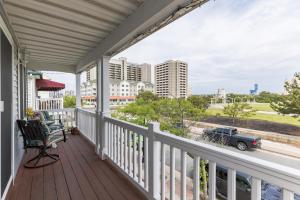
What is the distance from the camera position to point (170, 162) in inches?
67.2

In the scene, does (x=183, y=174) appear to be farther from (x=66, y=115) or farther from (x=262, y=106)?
(x=66, y=115)

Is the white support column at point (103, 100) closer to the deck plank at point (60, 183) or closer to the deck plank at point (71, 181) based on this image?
the deck plank at point (71, 181)

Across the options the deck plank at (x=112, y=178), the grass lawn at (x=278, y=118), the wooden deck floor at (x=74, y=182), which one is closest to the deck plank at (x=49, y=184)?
the wooden deck floor at (x=74, y=182)

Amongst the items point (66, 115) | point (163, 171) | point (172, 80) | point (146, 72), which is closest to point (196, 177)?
point (163, 171)

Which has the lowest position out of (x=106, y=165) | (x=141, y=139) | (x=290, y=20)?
(x=106, y=165)

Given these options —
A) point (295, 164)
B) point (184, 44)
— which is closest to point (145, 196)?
point (295, 164)

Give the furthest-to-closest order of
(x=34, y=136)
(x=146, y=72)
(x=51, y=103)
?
1. (x=51, y=103)
2. (x=146, y=72)
3. (x=34, y=136)

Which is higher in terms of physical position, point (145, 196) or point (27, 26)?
point (27, 26)

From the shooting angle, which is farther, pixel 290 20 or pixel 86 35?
pixel 86 35

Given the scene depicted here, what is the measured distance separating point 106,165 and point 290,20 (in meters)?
3.25

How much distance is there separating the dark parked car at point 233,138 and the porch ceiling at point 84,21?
4.83 ft

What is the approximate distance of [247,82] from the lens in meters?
2.29

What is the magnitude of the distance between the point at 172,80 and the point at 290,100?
2222 millimetres

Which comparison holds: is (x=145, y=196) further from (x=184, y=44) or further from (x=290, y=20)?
(x=184, y=44)
